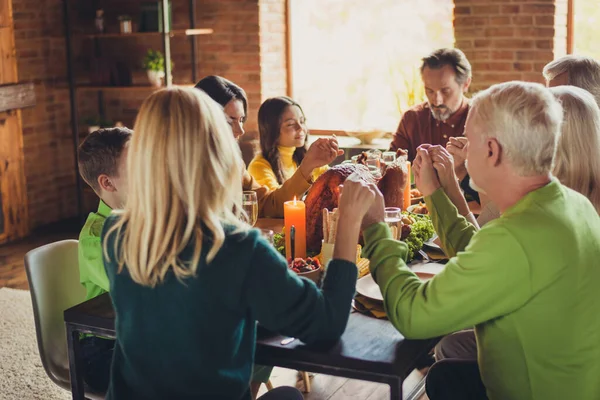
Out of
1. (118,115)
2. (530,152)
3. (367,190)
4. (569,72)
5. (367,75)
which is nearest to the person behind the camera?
(530,152)

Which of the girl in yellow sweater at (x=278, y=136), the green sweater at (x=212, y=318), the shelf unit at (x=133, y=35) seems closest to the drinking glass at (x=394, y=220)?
the green sweater at (x=212, y=318)

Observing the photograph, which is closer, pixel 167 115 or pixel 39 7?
pixel 167 115

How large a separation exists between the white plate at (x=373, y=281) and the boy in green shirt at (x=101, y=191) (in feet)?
2.28

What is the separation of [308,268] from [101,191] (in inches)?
25.0

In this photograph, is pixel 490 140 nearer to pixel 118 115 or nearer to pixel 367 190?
pixel 367 190

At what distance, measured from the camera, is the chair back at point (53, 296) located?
235 cm

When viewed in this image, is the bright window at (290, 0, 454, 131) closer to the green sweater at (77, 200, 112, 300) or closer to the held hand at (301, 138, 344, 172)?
the held hand at (301, 138, 344, 172)

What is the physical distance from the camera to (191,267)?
153cm

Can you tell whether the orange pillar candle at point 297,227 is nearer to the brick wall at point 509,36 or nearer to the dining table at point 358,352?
the dining table at point 358,352

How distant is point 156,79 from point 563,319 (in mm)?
4502

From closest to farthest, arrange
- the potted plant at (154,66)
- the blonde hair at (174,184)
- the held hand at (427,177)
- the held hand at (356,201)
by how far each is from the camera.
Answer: the blonde hair at (174,184)
the held hand at (356,201)
the held hand at (427,177)
the potted plant at (154,66)

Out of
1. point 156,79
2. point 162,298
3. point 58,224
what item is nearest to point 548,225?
point 162,298

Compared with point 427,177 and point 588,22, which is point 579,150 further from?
point 588,22

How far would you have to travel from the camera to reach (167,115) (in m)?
1.54
